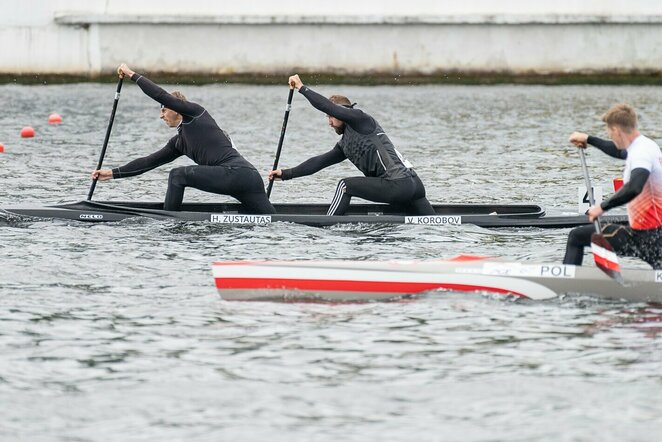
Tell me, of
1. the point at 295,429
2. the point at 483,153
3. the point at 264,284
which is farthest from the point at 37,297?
the point at 483,153

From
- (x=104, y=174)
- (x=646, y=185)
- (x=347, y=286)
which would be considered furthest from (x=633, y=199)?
(x=104, y=174)

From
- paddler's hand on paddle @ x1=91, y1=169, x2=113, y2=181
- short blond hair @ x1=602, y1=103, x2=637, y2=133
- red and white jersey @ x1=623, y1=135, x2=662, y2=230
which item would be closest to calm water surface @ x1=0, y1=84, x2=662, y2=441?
paddler's hand on paddle @ x1=91, y1=169, x2=113, y2=181

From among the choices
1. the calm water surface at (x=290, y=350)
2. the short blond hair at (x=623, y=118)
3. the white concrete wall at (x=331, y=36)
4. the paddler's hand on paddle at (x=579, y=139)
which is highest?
the white concrete wall at (x=331, y=36)

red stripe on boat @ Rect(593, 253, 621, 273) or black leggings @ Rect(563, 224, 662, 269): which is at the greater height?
black leggings @ Rect(563, 224, 662, 269)

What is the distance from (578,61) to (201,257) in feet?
98.2

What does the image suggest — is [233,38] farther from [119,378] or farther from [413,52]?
[119,378]

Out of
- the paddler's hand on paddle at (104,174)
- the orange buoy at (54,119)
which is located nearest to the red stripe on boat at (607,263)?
the paddler's hand on paddle at (104,174)

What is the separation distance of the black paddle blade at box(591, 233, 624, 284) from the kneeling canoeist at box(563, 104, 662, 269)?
16cm

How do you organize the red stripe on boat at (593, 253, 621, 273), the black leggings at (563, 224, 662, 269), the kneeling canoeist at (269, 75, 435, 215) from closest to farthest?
the red stripe on boat at (593, 253, 621, 273) → the black leggings at (563, 224, 662, 269) → the kneeling canoeist at (269, 75, 435, 215)

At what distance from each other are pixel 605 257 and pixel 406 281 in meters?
1.69

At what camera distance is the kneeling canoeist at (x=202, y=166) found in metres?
15.7

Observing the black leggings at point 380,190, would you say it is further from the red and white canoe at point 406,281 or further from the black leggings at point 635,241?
the black leggings at point 635,241

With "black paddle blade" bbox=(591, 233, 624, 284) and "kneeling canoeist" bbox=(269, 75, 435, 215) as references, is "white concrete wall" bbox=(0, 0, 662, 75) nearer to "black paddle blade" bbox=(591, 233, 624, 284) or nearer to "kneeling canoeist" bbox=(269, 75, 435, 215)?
"kneeling canoeist" bbox=(269, 75, 435, 215)

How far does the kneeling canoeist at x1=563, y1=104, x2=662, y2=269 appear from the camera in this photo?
11453 millimetres
